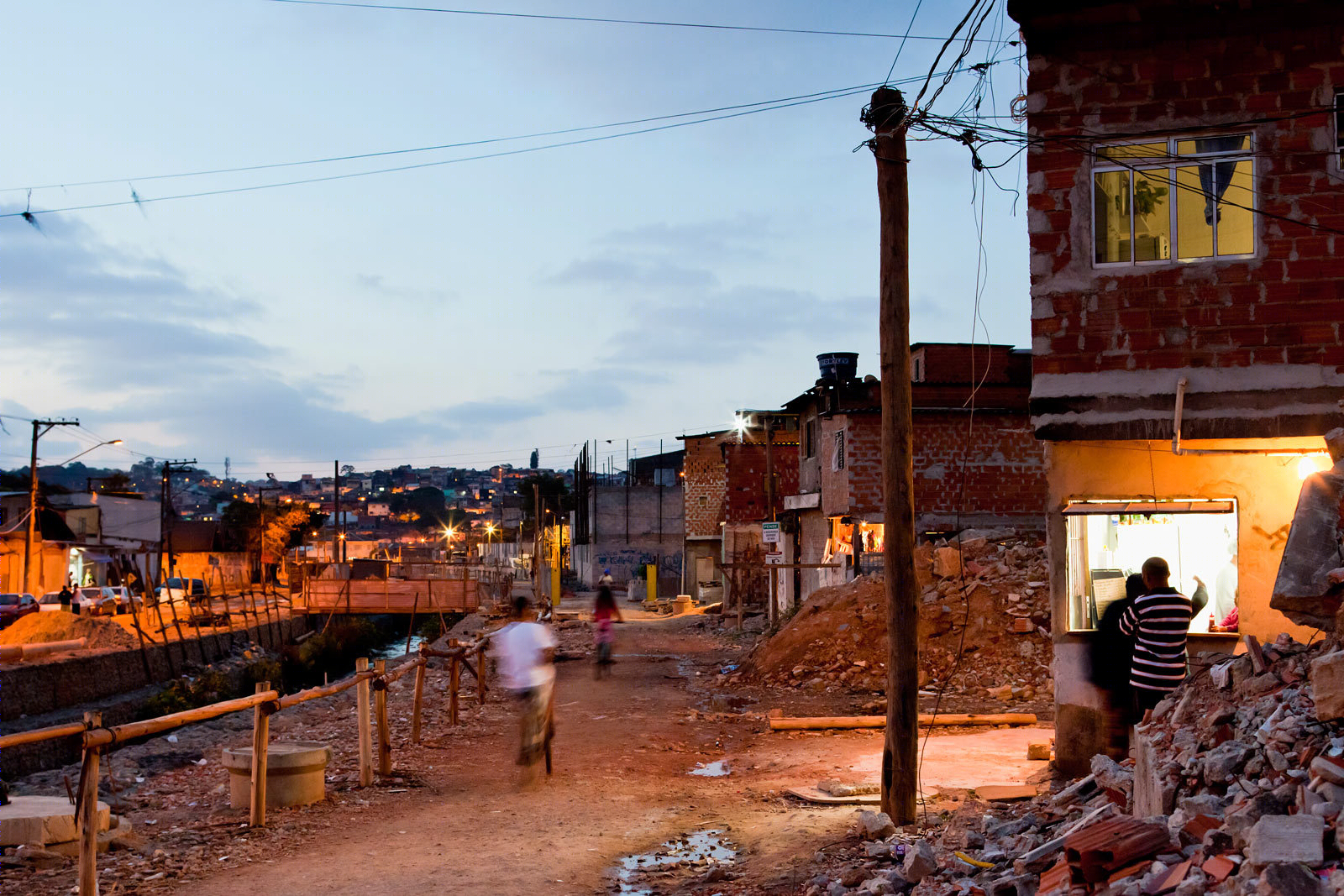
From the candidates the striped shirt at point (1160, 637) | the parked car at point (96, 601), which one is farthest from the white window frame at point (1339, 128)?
the parked car at point (96, 601)

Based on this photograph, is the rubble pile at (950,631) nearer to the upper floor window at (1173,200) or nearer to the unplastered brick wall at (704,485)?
the upper floor window at (1173,200)

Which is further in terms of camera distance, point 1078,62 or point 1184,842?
point 1078,62

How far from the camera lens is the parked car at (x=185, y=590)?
1849 inches

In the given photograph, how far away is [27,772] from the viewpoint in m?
21.4

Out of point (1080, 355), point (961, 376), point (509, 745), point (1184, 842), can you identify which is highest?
point (961, 376)

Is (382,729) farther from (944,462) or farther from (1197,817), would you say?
(944,462)

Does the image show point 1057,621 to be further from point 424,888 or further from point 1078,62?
point 424,888

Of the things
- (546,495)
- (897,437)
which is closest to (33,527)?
(897,437)

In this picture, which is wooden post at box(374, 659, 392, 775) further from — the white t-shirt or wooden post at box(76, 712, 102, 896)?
wooden post at box(76, 712, 102, 896)

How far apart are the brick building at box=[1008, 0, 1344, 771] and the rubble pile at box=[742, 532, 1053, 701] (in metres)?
8.05

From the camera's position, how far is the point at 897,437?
9.18 metres

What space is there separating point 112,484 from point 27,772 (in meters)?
64.3

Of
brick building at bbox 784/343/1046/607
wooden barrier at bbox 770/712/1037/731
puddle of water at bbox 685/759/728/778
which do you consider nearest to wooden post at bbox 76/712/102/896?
puddle of water at bbox 685/759/728/778

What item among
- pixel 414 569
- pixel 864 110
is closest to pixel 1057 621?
pixel 864 110
